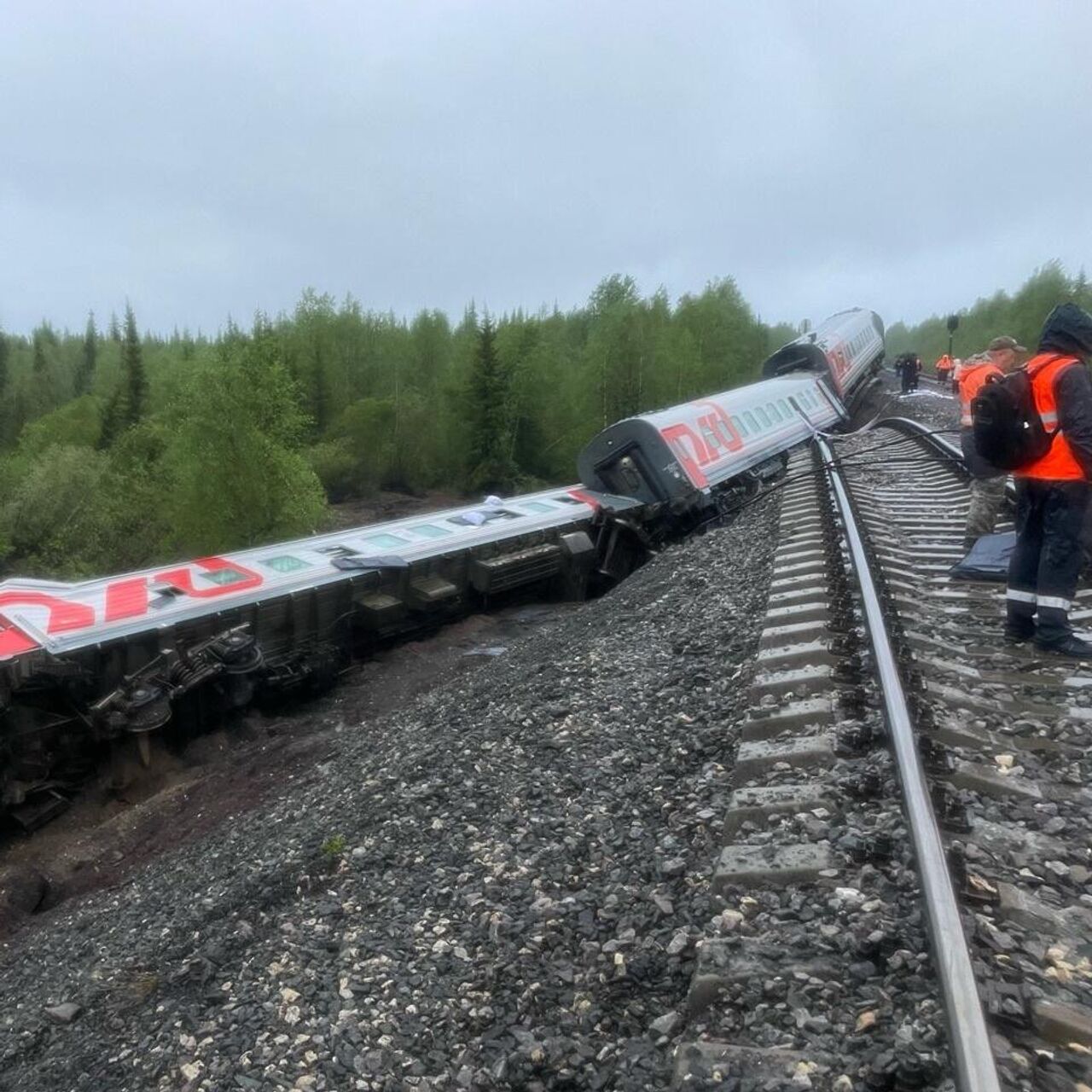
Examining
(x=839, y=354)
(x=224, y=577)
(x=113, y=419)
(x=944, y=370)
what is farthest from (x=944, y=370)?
(x=113, y=419)

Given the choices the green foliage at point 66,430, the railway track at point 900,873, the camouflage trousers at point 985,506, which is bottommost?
the railway track at point 900,873

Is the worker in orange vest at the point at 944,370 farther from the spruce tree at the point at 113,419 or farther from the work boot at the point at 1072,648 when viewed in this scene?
the spruce tree at the point at 113,419

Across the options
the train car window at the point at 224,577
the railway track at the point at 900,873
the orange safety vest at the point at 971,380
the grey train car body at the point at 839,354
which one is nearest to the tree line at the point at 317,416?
the grey train car body at the point at 839,354

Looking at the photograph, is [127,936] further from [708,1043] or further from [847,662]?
[847,662]

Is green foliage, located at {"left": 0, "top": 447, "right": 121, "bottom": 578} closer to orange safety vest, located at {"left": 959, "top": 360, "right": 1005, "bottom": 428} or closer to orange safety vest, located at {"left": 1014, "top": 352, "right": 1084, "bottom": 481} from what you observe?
orange safety vest, located at {"left": 959, "top": 360, "right": 1005, "bottom": 428}

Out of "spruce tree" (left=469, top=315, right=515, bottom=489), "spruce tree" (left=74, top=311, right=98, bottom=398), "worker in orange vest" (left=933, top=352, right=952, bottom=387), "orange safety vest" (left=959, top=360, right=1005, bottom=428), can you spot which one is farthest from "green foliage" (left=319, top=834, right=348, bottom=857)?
"spruce tree" (left=74, top=311, right=98, bottom=398)

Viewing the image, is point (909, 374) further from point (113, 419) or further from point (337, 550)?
point (113, 419)

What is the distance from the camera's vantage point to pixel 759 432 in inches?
599

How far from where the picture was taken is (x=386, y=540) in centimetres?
1055

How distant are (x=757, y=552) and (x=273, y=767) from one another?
4449 mm

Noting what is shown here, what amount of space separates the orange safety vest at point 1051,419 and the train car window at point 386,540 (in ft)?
24.3

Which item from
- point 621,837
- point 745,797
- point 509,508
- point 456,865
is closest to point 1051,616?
point 745,797

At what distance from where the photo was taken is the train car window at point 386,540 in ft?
34.2

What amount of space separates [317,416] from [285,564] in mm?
24537
